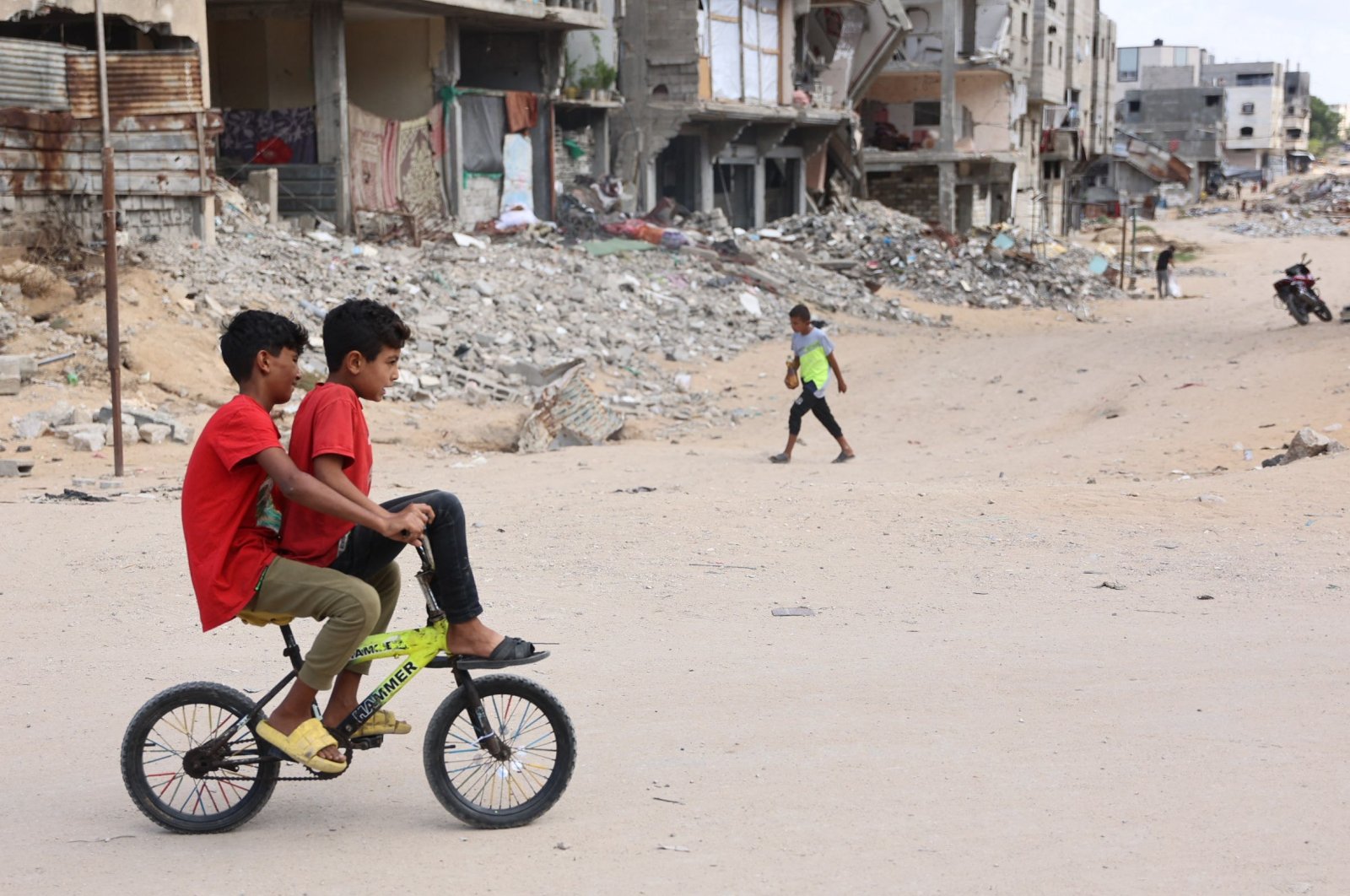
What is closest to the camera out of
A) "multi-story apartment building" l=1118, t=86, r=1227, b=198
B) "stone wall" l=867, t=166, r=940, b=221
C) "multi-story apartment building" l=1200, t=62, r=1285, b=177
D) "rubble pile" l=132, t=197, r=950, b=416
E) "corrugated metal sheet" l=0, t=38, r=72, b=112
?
"corrugated metal sheet" l=0, t=38, r=72, b=112

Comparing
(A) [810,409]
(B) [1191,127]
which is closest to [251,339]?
(A) [810,409]

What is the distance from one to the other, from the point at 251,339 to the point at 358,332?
278 millimetres

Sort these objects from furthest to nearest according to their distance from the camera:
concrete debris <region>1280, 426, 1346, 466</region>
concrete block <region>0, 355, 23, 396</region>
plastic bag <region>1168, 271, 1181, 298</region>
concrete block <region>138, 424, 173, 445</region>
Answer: plastic bag <region>1168, 271, 1181, 298</region> → concrete block <region>0, 355, 23, 396</region> → concrete block <region>138, 424, 173, 445</region> → concrete debris <region>1280, 426, 1346, 466</region>

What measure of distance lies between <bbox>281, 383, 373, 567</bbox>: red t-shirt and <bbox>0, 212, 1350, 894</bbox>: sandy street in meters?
0.81

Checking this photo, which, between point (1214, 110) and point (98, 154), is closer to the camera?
point (98, 154)

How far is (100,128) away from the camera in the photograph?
54.8ft

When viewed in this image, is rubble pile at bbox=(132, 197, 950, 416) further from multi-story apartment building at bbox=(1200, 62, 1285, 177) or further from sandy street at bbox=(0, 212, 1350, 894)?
multi-story apartment building at bbox=(1200, 62, 1285, 177)

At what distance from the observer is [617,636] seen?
6211 millimetres

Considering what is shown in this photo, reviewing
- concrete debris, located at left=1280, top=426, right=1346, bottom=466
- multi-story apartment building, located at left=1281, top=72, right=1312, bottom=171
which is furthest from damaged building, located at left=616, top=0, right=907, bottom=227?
multi-story apartment building, located at left=1281, top=72, right=1312, bottom=171

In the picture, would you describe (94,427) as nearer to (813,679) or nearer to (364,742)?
(813,679)

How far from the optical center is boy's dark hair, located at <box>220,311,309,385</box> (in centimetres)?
381

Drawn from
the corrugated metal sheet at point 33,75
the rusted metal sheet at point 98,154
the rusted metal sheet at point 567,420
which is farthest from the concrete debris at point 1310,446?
the corrugated metal sheet at point 33,75

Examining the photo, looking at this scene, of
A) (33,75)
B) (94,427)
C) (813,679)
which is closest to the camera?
(813,679)

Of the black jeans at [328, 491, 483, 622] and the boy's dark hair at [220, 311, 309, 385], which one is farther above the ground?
the boy's dark hair at [220, 311, 309, 385]
